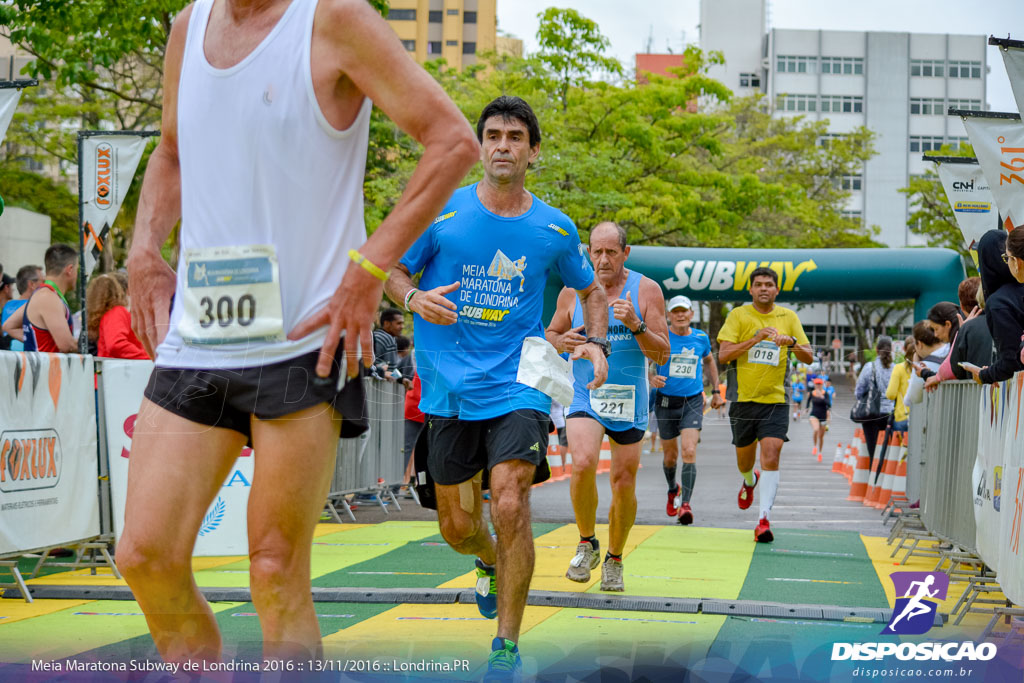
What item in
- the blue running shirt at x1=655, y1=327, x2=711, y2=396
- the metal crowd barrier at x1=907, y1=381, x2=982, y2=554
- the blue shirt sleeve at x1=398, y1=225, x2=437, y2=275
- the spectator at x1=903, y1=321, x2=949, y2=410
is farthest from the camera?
the blue running shirt at x1=655, y1=327, x2=711, y2=396

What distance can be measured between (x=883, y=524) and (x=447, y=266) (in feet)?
29.8

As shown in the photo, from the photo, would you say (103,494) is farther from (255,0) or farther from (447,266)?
(255,0)

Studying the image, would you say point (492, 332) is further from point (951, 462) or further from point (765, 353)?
point (765, 353)

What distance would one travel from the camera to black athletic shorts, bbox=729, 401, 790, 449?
1076cm

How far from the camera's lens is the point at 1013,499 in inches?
235

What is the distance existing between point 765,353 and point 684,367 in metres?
1.43

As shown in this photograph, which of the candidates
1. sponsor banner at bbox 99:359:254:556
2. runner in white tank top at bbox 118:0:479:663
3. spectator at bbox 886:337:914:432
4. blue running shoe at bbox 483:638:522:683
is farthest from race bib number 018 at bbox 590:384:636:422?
spectator at bbox 886:337:914:432

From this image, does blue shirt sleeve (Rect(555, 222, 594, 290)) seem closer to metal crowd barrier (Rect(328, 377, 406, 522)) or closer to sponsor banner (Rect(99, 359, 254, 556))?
sponsor banner (Rect(99, 359, 254, 556))

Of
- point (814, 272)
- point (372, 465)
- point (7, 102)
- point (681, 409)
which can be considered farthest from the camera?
point (814, 272)

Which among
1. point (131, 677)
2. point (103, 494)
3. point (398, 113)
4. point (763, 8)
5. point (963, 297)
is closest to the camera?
point (398, 113)

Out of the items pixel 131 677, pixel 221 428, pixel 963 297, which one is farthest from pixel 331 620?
pixel 963 297

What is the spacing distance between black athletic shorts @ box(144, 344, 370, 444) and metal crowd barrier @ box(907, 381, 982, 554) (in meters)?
5.91

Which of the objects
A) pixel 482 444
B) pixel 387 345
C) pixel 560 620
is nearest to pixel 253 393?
pixel 482 444

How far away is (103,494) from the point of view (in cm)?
811
